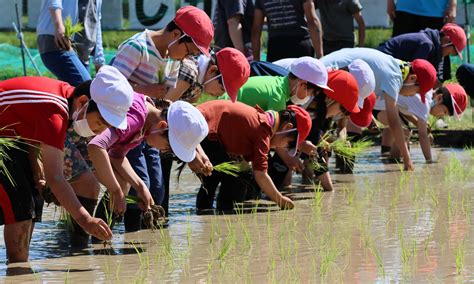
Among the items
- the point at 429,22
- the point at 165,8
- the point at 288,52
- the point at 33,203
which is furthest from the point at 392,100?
the point at 165,8

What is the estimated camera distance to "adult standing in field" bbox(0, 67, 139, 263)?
5.59 metres

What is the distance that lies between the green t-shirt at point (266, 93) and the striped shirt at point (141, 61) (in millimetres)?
1100

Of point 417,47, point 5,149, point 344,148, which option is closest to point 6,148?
point 5,149

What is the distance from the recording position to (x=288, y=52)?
10.6 m

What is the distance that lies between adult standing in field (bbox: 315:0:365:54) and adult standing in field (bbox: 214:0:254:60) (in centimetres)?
77

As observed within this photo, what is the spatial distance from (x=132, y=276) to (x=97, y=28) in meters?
3.33

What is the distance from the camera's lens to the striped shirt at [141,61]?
7.20 m

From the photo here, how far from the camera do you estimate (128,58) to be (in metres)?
7.19

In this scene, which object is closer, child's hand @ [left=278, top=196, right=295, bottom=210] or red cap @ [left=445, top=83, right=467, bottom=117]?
child's hand @ [left=278, top=196, right=295, bottom=210]

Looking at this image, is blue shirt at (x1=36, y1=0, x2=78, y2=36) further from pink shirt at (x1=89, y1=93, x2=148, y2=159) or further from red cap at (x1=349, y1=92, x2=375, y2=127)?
red cap at (x1=349, y1=92, x2=375, y2=127)

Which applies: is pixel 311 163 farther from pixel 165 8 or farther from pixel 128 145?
pixel 165 8

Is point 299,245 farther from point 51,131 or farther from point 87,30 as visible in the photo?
point 87,30

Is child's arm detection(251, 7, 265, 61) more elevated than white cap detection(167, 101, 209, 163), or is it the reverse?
white cap detection(167, 101, 209, 163)

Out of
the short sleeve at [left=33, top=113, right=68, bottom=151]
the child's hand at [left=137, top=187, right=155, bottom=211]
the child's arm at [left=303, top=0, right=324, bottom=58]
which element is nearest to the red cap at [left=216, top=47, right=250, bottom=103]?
the child's hand at [left=137, top=187, right=155, bottom=211]
